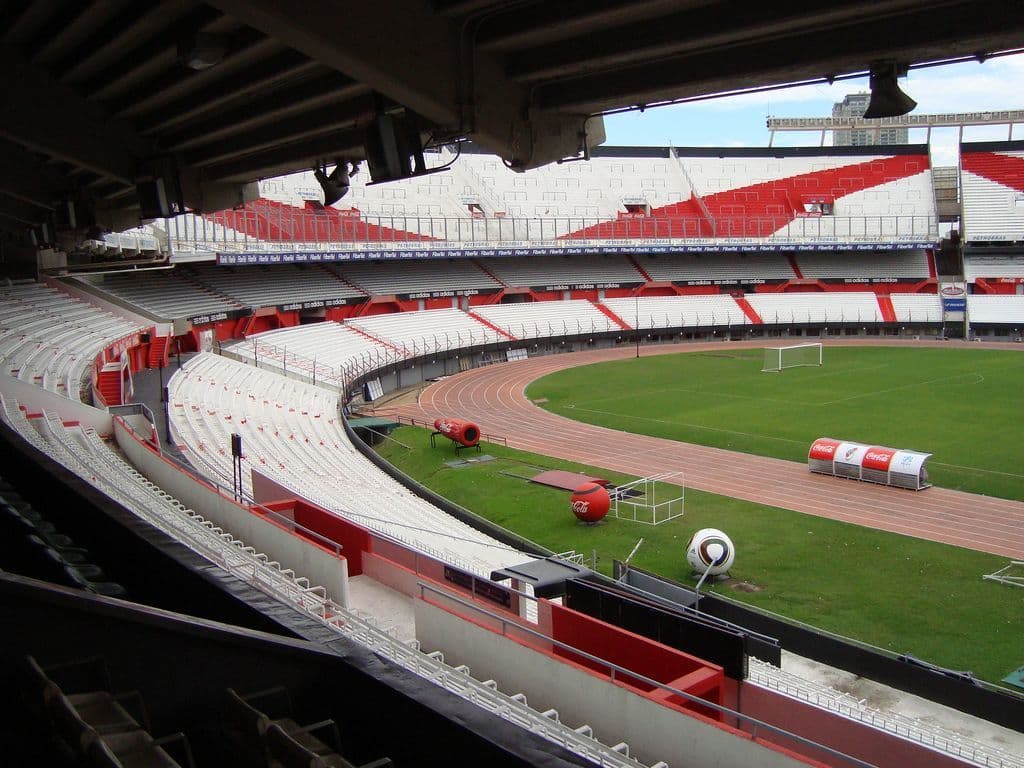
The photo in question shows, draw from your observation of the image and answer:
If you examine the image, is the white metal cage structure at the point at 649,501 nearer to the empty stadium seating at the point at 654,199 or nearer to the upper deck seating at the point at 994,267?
the empty stadium seating at the point at 654,199

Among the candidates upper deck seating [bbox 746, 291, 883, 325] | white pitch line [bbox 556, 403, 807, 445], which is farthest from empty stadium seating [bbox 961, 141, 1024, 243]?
white pitch line [bbox 556, 403, 807, 445]

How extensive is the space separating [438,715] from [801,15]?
4833 millimetres

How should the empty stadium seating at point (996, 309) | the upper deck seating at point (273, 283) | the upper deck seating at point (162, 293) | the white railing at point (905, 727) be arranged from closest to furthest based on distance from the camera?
the white railing at point (905, 727) → the upper deck seating at point (162, 293) → the upper deck seating at point (273, 283) → the empty stadium seating at point (996, 309)

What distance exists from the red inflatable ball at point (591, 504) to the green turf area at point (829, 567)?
0.94ft

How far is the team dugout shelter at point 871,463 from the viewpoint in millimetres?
20109

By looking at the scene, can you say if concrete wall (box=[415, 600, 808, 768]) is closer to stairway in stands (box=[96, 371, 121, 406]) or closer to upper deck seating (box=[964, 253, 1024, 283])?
stairway in stands (box=[96, 371, 121, 406])

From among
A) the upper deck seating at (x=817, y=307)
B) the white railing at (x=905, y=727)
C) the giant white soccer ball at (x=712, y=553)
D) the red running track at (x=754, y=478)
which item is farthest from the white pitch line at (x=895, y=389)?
the white railing at (x=905, y=727)

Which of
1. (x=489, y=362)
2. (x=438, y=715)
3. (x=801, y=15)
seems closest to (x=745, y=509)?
(x=801, y=15)

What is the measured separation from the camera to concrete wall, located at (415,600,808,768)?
6.09m

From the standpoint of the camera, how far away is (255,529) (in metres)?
9.77

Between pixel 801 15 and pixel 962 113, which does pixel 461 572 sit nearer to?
pixel 801 15

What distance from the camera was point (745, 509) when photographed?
19.1 m

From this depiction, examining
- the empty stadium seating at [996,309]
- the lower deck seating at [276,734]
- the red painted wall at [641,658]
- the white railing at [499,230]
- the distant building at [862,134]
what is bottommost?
the red painted wall at [641,658]

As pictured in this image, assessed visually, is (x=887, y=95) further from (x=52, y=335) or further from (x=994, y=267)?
(x=994, y=267)
